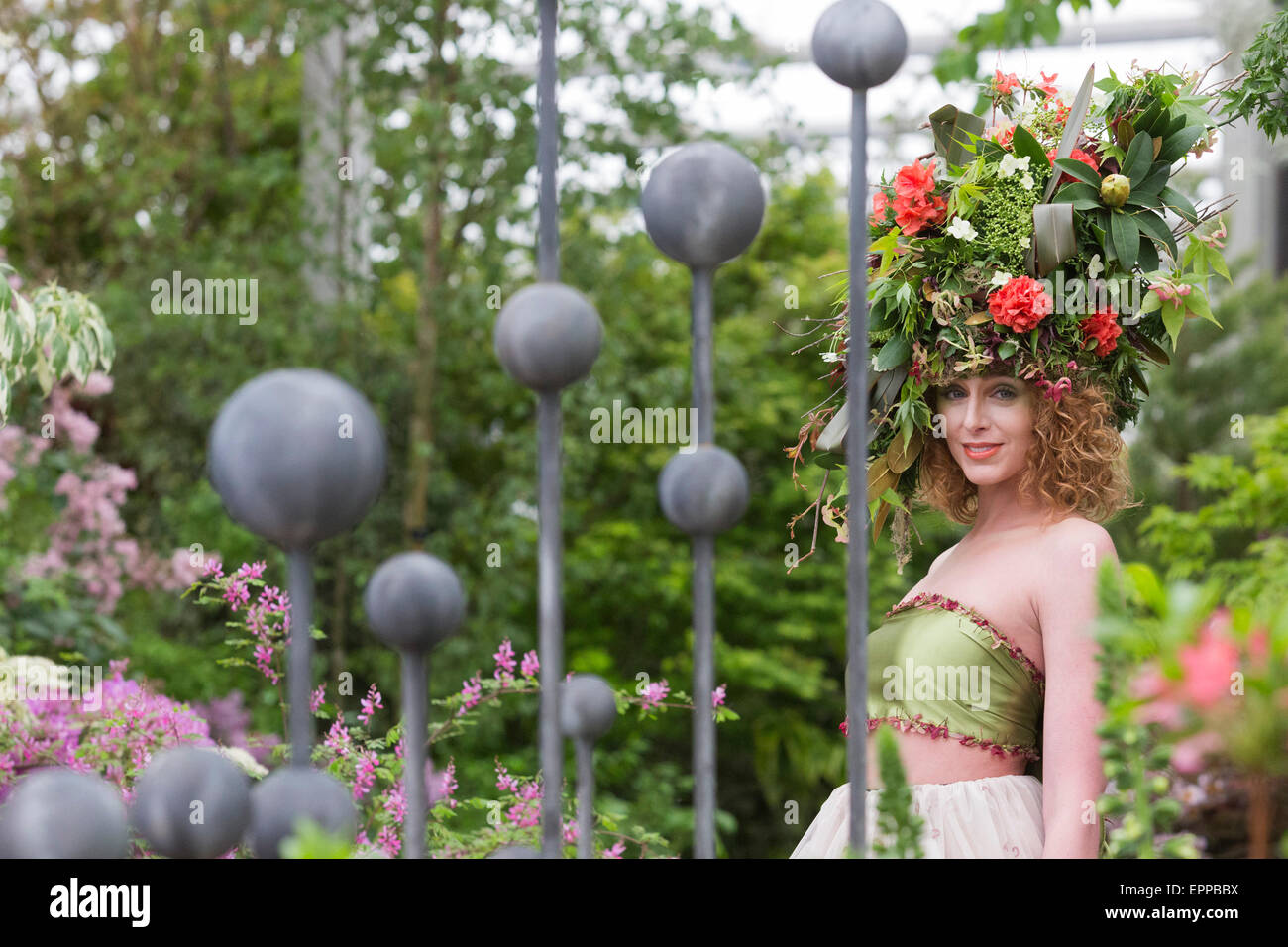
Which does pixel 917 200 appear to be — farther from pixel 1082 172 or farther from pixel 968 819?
pixel 968 819

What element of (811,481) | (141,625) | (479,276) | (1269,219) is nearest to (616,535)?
(811,481)

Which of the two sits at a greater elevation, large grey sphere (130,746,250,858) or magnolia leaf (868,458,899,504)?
magnolia leaf (868,458,899,504)

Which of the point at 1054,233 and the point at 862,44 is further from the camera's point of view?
the point at 1054,233

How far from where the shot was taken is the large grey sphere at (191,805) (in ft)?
2.02

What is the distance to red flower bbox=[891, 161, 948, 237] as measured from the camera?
1.50 m

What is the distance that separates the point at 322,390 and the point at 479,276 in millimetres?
5059

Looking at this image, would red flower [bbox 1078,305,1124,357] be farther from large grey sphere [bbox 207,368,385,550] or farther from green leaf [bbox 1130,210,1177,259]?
large grey sphere [bbox 207,368,385,550]

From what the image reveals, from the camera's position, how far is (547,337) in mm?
674

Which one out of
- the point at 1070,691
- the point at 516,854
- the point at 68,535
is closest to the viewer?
the point at 516,854

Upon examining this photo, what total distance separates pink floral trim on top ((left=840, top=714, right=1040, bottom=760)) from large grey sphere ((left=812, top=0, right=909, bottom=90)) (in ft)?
3.04

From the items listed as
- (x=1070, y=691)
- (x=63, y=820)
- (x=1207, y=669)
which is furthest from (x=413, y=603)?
(x=1070, y=691)

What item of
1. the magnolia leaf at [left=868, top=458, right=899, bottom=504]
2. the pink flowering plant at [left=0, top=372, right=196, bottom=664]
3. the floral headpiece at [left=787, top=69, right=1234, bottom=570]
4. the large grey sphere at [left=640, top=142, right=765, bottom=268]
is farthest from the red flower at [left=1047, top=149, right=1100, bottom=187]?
the pink flowering plant at [left=0, top=372, right=196, bottom=664]

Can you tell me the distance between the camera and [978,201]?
1479 millimetres

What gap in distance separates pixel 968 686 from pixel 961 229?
0.58 metres
